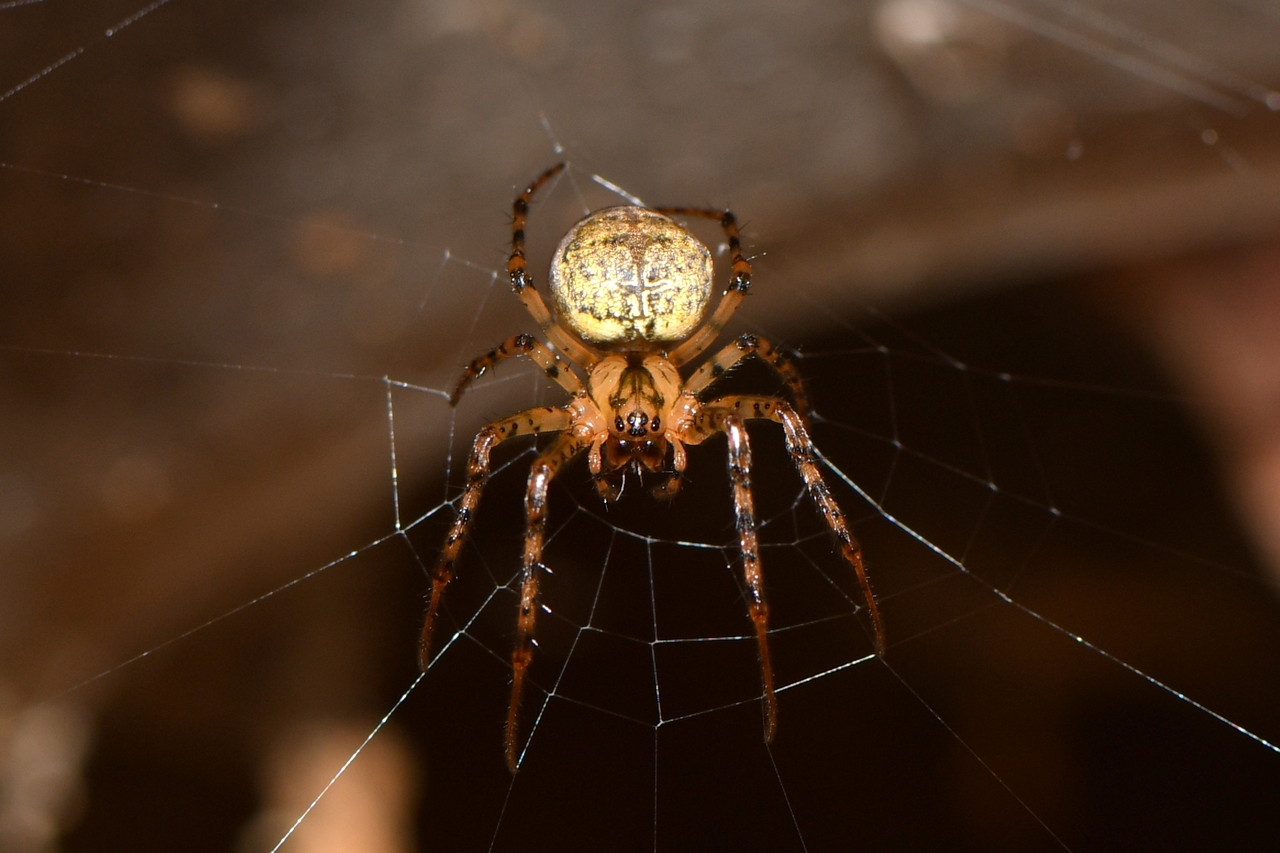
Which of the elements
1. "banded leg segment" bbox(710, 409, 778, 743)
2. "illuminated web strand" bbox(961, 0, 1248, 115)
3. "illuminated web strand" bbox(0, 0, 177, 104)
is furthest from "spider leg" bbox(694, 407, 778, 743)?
"illuminated web strand" bbox(961, 0, 1248, 115)

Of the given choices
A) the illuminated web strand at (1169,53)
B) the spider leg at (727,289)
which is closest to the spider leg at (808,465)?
the spider leg at (727,289)

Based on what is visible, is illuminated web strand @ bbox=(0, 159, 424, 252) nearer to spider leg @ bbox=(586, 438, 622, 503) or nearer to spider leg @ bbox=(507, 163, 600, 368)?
spider leg @ bbox=(507, 163, 600, 368)

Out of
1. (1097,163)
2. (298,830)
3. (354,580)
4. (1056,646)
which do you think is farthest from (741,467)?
(1097,163)

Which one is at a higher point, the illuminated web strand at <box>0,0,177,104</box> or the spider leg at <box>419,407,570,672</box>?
the illuminated web strand at <box>0,0,177,104</box>

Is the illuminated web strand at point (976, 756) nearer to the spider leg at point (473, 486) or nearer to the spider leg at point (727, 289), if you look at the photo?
the spider leg at point (727, 289)

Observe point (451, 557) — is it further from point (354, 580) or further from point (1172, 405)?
point (1172, 405)

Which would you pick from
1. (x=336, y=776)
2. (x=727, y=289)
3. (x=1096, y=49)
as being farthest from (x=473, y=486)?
(x=1096, y=49)

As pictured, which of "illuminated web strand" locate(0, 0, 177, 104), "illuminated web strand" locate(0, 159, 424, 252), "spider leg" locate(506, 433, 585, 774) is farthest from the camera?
"illuminated web strand" locate(0, 159, 424, 252)
